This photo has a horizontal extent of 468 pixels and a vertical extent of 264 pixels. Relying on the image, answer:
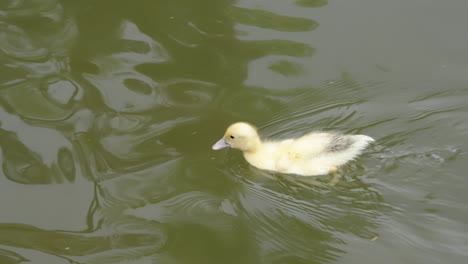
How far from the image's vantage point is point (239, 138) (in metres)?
4.08

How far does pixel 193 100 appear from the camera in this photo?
4.56 m

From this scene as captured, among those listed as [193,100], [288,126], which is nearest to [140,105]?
[193,100]

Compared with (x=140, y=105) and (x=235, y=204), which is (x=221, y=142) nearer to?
(x=235, y=204)

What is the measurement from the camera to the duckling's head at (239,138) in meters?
4.07

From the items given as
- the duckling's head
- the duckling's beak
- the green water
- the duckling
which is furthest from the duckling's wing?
the duckling's beak

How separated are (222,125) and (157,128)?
48cm

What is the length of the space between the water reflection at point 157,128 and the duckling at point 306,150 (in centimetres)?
16

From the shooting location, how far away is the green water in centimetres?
359

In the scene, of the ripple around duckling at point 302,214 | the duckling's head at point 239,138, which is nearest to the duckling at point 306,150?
the duckling's head at point 239,138

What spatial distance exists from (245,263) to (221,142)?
100cm

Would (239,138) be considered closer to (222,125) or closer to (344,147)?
(222,125)

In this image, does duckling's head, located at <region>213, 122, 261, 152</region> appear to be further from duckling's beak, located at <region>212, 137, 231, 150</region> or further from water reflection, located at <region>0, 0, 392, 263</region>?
water reflection, located at <region>0, 0, 392, 263</region>

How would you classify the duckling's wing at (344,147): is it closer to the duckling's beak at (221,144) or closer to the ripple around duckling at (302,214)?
the ripple around duckling at (302,214)

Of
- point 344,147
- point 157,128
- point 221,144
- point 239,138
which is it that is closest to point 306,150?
point 344,147
